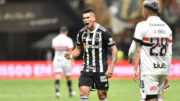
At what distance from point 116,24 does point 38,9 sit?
5.91 m

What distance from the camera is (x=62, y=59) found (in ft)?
73.7

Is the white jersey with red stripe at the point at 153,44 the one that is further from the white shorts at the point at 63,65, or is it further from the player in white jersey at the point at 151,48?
the white shorts at the point at 63,65

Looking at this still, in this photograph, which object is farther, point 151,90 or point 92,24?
point 92,24

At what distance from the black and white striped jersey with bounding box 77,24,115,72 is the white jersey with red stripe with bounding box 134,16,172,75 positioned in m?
2.17

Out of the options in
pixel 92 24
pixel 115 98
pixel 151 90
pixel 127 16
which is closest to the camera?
pixel 151 90

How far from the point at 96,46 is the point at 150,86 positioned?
2530 mm

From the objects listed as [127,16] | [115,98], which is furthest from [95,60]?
[127,16]

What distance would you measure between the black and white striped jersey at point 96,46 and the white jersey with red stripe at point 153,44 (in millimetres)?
2166

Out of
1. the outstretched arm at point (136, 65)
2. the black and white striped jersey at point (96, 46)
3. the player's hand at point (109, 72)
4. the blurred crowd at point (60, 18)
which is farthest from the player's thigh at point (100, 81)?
the blurred crowd at point (60, 18)

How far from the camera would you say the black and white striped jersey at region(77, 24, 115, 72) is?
1298 centimetres

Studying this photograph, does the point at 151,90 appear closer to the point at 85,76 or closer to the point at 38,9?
the point at 85,76

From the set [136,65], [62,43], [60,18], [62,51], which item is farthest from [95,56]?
[60,18]

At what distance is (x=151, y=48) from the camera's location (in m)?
10.8

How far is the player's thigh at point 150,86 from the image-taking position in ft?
35.3
